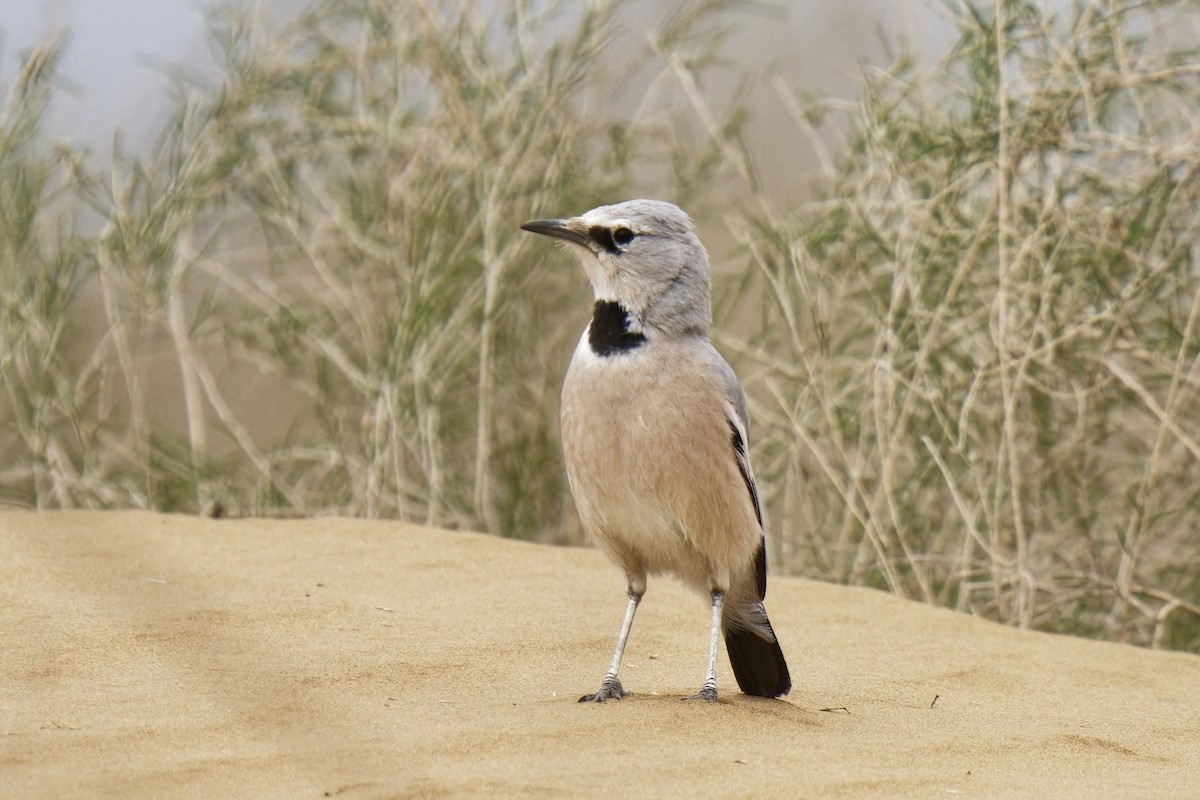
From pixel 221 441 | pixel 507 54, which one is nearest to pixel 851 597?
pixel 507 54

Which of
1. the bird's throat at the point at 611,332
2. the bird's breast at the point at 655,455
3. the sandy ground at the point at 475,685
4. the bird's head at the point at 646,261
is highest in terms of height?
the bird's head at the point at 646,261

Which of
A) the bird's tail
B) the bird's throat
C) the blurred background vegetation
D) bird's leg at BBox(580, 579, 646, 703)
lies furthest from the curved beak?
the blurred background vegetation

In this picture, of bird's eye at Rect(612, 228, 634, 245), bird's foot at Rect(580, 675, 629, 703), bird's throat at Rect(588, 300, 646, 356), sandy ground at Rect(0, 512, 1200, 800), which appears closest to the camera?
sandy ground at Rect(0, 512, 1200, 800)

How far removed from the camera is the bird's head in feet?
14.6

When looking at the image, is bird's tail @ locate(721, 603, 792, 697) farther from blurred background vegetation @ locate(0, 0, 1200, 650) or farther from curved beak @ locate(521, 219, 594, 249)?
blurred background vegetation @ locate(0, 0, 1200, 650)

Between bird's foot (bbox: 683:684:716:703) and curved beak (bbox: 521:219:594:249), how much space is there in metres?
1.47

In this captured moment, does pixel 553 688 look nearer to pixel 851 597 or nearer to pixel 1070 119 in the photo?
pixel 851 597

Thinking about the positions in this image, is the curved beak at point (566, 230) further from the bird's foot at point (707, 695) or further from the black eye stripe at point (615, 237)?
the bird's foot at point (707, 695)

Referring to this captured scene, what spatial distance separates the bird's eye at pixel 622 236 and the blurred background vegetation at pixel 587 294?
240cm

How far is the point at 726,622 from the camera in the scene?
Result: 464 cm

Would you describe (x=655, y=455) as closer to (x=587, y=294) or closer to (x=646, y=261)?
(x=646, y=261)

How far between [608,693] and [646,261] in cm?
138

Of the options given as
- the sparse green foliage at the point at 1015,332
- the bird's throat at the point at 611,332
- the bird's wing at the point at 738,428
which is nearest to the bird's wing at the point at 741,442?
the bird's wing at the point at 738,428

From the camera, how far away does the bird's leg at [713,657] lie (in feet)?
13.6
